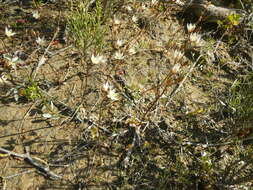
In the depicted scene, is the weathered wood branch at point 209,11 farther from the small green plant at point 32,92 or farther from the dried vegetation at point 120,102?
the small green plant at point 32,92

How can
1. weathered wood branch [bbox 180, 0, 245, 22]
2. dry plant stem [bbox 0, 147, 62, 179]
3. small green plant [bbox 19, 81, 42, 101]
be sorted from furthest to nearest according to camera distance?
weathered wood branch [bbox 180, 0, 245, 22], small green plant [bbox 19, 81, 42, 101], dry plant stem [bbox 0, 147, 62, 179]

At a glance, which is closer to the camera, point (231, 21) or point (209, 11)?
point (231, 21)

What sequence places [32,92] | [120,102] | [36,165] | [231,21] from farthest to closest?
[231,21]
[120,102]
[32,92]
[36,165]

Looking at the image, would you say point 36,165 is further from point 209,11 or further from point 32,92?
point 209,11

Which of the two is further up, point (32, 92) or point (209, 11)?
point (209, 11)

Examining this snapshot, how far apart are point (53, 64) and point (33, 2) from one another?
2.58 ft

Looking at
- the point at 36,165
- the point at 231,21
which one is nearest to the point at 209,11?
the point at 231,21

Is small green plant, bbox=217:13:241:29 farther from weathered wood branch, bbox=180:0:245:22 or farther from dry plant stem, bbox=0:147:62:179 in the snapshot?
dry plant stem, bbox=0:147:62:179

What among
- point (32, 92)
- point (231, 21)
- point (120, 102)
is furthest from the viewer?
point (231, 21)

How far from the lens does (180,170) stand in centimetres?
214

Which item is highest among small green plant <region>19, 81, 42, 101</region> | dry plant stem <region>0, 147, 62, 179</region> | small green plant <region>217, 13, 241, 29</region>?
small green plant <region>217, 13, 241, 29</region>

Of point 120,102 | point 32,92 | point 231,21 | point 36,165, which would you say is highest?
point 231,21

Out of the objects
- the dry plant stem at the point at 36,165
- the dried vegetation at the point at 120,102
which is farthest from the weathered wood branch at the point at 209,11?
the dry plant stem at the point at 36,165

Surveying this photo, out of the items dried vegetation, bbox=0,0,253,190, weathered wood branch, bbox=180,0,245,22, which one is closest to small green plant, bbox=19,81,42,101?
Answer: dried vegetation, bbox=0,0,253,190
